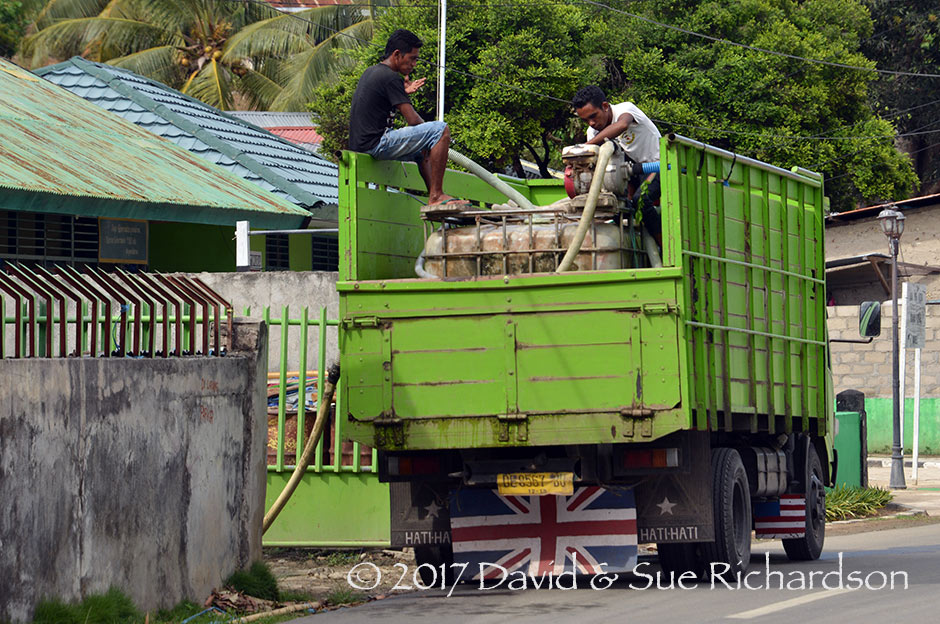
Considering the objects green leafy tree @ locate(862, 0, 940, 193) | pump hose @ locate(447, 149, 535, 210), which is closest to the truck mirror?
pump hose @ locate(447, 149, 535, 210)

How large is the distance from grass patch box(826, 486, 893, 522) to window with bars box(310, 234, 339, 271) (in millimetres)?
9844

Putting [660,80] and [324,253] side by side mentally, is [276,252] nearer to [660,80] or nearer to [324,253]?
[324,253]

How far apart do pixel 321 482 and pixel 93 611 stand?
14.5 feet

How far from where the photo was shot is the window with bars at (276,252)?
23.3 m

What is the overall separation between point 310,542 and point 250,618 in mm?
3344

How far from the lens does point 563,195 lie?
43.6 feet

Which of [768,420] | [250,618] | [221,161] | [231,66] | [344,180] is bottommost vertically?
[250,618]

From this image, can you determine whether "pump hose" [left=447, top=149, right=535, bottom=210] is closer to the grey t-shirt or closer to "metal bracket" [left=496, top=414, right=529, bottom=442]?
the grey t-shirt

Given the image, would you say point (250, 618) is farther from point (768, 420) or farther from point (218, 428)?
point (768, 420)

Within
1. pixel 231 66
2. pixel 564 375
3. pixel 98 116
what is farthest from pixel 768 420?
pixel 231 66

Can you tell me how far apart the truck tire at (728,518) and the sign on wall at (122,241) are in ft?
36.1

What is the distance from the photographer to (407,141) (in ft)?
36.4

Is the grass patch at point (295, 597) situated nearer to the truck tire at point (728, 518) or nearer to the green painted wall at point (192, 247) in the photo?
the truck tire at point (728, 518)

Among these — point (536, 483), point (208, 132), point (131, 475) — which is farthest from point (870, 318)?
point (208, 132)
